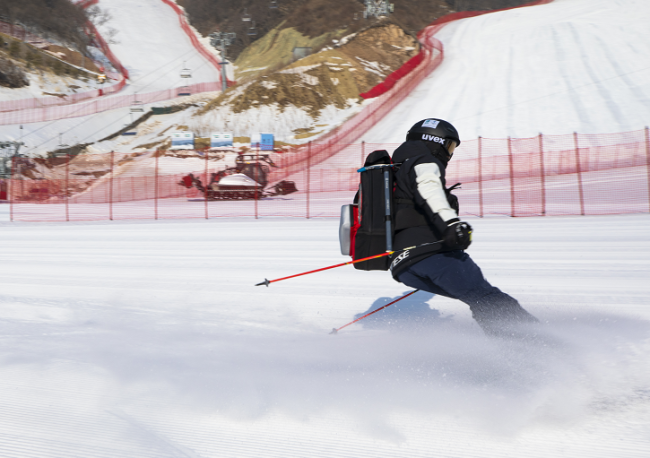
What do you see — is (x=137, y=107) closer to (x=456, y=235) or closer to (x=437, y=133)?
(x=437, y=133)

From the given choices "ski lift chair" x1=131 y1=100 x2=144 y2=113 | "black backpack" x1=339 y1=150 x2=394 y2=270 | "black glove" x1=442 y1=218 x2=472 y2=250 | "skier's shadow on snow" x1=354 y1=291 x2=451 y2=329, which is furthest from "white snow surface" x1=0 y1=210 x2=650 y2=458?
"ski lift chair" x1=131 y1=100 x2=144 y2=113

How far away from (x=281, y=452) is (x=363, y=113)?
32.6 metres

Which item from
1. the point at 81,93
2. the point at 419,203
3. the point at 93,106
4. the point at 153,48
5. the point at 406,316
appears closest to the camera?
the point at 419,203

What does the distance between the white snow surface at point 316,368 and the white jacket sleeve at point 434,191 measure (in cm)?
86

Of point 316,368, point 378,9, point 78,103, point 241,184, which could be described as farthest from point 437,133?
point 378,9

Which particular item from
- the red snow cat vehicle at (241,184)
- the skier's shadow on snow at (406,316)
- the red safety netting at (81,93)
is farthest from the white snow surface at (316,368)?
the red safety netting at (81,93)

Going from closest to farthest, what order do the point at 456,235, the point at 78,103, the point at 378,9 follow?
the point at 456,235
the point at 78,103
the point at 378,9

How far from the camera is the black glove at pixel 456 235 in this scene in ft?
10.3

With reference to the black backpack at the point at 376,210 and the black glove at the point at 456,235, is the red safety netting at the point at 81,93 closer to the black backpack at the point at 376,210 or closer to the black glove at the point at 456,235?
the black backpack at the point at 376,210

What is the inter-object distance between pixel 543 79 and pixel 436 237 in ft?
104

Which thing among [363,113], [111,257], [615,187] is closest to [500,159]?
[615,187]

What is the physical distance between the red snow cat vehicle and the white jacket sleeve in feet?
53.9

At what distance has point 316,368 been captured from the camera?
11.6 ft

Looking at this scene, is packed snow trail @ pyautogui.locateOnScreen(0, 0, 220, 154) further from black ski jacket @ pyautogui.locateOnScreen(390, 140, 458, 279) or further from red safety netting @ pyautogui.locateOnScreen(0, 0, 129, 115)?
black ski jacket @ pyautogui.locateOnScreen(390, 140, 458, 279)
